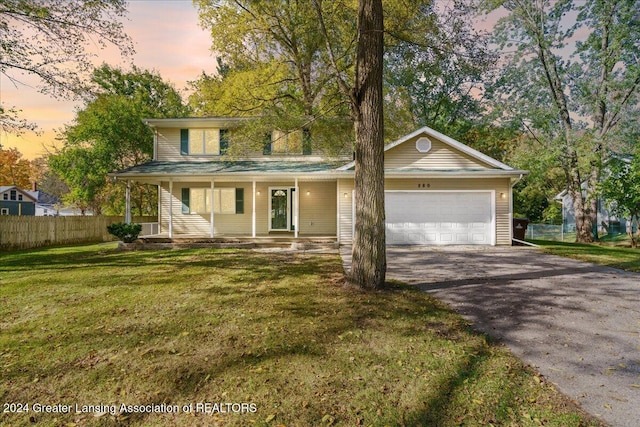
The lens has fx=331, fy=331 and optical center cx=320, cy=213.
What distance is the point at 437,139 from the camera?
13188mm

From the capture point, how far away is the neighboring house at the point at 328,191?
12883 millimetres

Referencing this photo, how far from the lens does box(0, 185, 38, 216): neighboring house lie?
1315 inches

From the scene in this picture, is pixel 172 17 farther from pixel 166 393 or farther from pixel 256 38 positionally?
pixel 166 393

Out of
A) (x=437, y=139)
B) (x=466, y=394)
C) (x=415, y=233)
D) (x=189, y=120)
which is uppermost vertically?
(x=189, y=120)

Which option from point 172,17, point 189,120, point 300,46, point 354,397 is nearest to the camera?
point 354,397

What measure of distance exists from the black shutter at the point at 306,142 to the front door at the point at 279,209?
2097 millimetres

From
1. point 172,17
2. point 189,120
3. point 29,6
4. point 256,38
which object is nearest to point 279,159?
point 189,120

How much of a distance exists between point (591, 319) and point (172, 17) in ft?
44.1

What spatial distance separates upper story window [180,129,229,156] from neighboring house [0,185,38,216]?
3002 cm

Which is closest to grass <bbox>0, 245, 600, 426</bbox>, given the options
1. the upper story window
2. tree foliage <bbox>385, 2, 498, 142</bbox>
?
the upper story window

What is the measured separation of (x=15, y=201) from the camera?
3488cm

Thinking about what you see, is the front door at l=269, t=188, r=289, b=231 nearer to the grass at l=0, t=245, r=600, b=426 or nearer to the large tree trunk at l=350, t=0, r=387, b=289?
the grass at l=0, t=245, r=600, b=426

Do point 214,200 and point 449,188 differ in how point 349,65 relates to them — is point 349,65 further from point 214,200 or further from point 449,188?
point 214,200

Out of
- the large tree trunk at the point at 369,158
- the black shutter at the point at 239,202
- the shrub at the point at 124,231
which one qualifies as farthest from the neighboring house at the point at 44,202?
the large tree trunk at the point at 369,158
